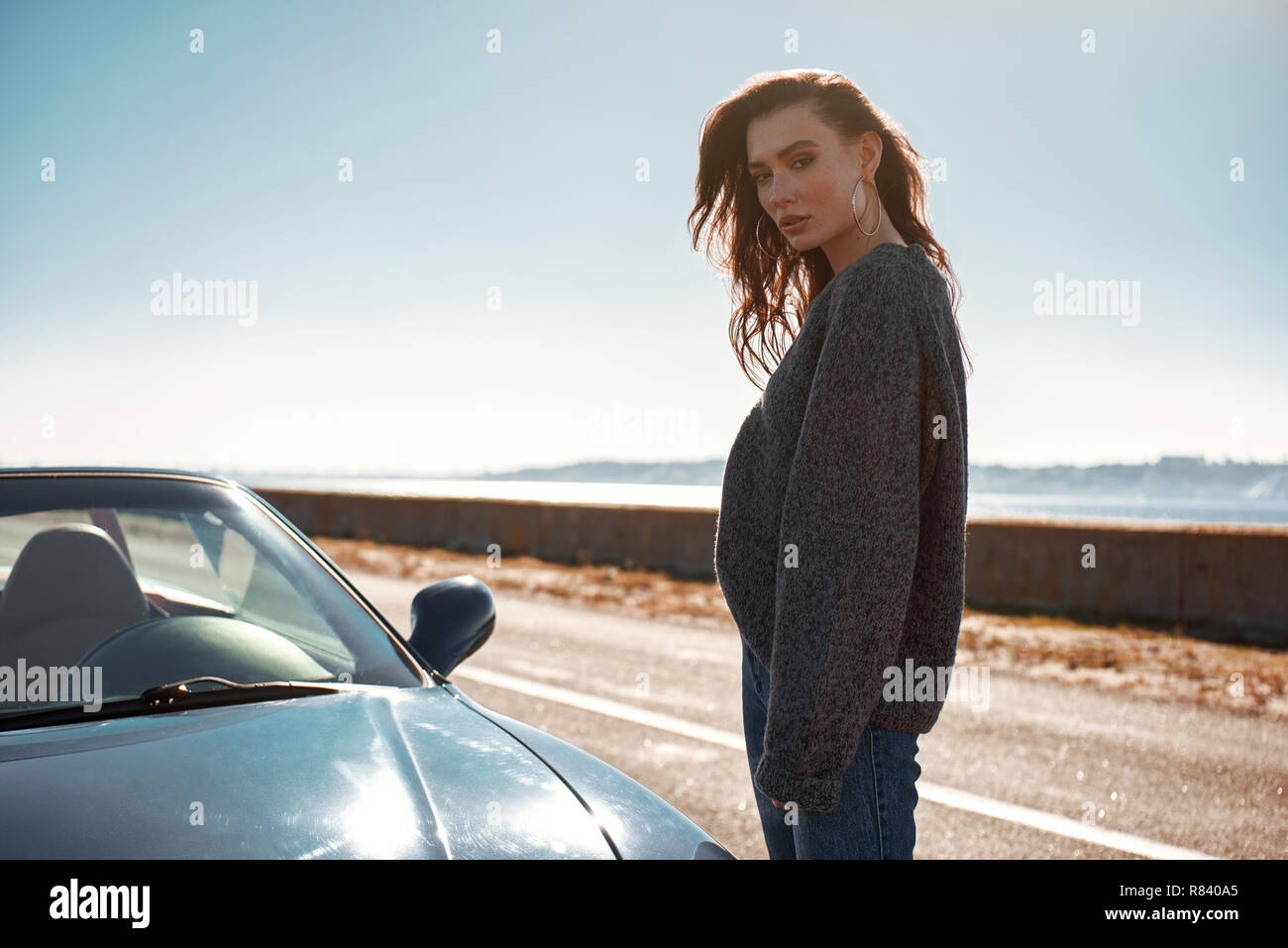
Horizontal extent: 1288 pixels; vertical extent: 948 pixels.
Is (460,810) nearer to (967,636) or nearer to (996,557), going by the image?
(967,636)

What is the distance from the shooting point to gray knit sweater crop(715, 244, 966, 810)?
158cm

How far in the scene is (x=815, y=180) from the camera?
1.90 m

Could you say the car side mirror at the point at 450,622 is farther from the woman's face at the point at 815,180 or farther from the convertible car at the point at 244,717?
the woman's face at the point at 815,180

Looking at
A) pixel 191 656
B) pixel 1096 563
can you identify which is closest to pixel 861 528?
pixel 191 656

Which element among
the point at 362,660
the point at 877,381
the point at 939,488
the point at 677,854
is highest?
the point at 877,381

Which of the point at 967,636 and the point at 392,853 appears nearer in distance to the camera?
the point at 392,853

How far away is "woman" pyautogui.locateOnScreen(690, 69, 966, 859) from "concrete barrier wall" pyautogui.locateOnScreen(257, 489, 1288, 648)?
252 inches

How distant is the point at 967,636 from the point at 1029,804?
191 inches

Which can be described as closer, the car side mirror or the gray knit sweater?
the gray knit sweater

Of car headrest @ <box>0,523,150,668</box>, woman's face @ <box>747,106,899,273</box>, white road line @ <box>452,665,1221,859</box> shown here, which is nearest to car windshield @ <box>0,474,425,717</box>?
car headrest @ <box>0,523,150,668</box>

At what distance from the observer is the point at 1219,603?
366 inches

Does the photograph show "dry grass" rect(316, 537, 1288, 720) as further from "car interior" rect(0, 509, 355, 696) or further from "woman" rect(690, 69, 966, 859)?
"car interior" rect(0, 509, 355, 696)

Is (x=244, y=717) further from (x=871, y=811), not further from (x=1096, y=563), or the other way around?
(x=1096, y=563)
